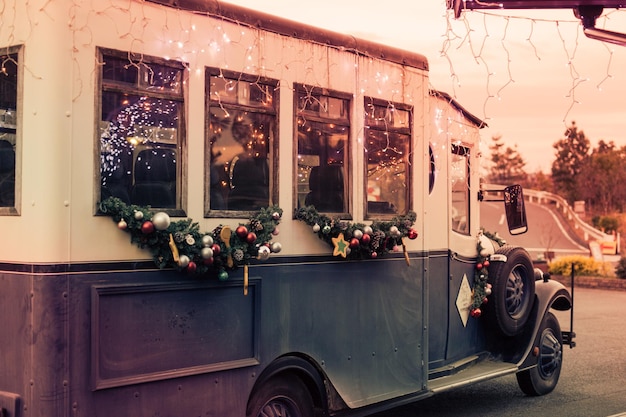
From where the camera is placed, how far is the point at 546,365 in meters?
8.59

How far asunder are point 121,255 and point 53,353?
665 millimetres

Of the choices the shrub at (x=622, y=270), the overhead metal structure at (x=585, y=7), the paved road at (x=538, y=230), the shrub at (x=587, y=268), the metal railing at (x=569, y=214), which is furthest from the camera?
the metal railing at (x=569, y=214)

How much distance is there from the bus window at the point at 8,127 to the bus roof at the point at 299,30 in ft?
3.02

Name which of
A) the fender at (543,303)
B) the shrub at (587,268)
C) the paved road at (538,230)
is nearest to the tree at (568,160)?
the paved road at (538,230)

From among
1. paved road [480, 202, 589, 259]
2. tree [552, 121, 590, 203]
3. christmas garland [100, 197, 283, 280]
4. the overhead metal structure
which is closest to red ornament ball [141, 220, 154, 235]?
christmas garland [100, 197, 283, 280]

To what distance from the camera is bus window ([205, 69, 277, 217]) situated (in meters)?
5.21

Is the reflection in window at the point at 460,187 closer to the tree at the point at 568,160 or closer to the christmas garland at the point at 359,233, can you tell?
the christmas garland at the point at 359,233

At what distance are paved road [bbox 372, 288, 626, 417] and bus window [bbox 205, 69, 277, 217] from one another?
3115 millimetres

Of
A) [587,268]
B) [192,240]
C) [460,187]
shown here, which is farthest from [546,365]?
[587,268]

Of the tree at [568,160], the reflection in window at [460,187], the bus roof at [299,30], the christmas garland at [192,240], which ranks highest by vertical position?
the tree at [568,160]

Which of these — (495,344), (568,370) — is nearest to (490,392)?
(495,344)

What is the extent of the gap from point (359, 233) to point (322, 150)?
67 cm

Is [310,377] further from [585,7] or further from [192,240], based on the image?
[585,7]

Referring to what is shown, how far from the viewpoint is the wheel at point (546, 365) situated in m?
8.43
